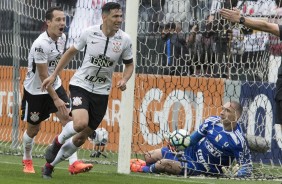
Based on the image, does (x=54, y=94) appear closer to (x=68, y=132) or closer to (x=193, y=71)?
(x=68, y=132)

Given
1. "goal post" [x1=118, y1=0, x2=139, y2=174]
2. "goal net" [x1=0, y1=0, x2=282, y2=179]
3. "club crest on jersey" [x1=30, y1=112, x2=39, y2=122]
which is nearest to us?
"goal post" [x1=118, y1=0, x2=139, y2=174]

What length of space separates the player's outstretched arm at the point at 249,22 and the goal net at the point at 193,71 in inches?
141

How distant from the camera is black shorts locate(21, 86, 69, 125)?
13.1m

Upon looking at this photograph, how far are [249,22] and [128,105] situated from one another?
3426 mm

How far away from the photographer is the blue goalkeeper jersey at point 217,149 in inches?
516

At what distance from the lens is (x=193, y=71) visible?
1435cm

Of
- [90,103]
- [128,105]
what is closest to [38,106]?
[128,105]

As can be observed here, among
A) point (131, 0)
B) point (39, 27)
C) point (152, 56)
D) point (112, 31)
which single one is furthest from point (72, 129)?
point (39, 27)

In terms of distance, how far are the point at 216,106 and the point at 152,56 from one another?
1.25m

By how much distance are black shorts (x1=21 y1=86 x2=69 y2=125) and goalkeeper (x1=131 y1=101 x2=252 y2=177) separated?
1631mm

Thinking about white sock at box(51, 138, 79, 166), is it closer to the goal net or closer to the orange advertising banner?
the goal net

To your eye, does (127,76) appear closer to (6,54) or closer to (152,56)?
(152,56)

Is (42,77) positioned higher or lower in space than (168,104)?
higher

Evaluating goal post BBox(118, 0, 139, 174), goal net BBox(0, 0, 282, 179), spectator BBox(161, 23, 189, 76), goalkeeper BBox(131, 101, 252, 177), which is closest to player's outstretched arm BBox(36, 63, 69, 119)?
goal post BBox(118, 0, 139, 174)
